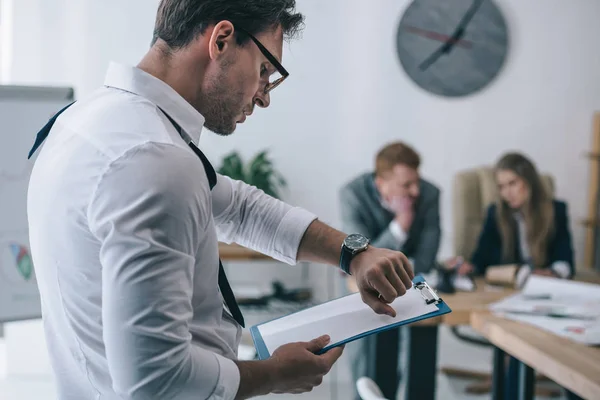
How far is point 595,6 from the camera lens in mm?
4391

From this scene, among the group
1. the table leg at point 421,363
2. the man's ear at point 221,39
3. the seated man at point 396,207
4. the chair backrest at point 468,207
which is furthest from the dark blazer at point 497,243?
the man's ear at point 221,39

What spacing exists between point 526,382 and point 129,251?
1.53m

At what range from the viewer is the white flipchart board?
2.17 meters

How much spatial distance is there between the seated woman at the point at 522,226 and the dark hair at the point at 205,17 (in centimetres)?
285

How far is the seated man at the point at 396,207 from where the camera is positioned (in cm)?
331

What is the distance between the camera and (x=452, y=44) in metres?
4.36

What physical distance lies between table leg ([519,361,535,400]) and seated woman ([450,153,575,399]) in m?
1.62

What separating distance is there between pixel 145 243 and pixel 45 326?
32cm

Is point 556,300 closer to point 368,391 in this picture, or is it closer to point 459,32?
point 368,391

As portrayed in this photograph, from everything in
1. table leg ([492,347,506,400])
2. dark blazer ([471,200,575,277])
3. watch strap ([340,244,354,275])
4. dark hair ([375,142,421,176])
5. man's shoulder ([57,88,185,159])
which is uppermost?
man's shoulder ([57,88,185,159])

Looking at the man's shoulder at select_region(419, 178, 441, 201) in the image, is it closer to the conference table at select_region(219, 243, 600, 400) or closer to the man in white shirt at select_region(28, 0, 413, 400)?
the conference table at select_region(219, 243, 600, 400)

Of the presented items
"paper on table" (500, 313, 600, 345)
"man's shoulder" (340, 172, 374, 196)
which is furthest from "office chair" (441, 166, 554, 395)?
"paper on table" (500, 313, 600, 345)

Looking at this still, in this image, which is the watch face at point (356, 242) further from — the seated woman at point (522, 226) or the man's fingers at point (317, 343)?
the seated woman at point (522, 226)

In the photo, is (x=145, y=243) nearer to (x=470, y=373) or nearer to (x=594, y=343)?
(x=594, y=343)
